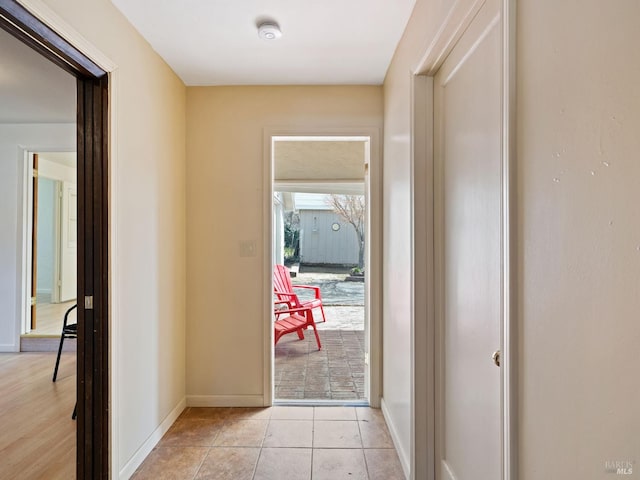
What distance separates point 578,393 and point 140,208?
2.02 metres

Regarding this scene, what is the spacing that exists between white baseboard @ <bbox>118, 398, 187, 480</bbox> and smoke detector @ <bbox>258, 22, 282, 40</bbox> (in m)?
2.40

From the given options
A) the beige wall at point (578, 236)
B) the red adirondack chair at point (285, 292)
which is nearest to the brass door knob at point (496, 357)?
the beige wall at point (578, 236)

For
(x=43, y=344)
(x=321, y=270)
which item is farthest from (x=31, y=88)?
(x=321, y=270)

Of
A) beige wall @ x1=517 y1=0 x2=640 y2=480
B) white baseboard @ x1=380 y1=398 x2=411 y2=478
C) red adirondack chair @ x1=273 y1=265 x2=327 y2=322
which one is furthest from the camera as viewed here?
red adirondack chair @ x1=273 y1=265 x2=327 y2=322

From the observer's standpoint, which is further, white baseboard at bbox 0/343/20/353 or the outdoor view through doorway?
the outdoor view through doorway

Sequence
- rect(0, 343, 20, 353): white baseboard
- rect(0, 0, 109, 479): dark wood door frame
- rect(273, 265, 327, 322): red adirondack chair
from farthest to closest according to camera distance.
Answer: rect(273, 265, 327, 322): red adirondack chair
rect(0, 343, 20, 353): white baseboard
rect(0, 0, 109, 479): dark wood door frame

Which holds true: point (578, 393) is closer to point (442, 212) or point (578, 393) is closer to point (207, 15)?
point (442, 212)

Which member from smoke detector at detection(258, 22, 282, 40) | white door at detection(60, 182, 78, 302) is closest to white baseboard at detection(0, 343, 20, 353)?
white door at detection(60, 182, 78, 302)

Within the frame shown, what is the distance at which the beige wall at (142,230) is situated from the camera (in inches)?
65.5

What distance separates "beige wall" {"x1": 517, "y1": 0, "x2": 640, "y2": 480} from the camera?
0.54 m

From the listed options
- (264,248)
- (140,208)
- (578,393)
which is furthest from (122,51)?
(578,393)

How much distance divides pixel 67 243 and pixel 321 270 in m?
5.44

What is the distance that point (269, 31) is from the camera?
5.94 ft

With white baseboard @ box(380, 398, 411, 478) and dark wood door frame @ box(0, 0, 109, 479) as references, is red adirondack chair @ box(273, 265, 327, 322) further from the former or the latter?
dark wood door frame @ box(0, 0, 109, 479)
